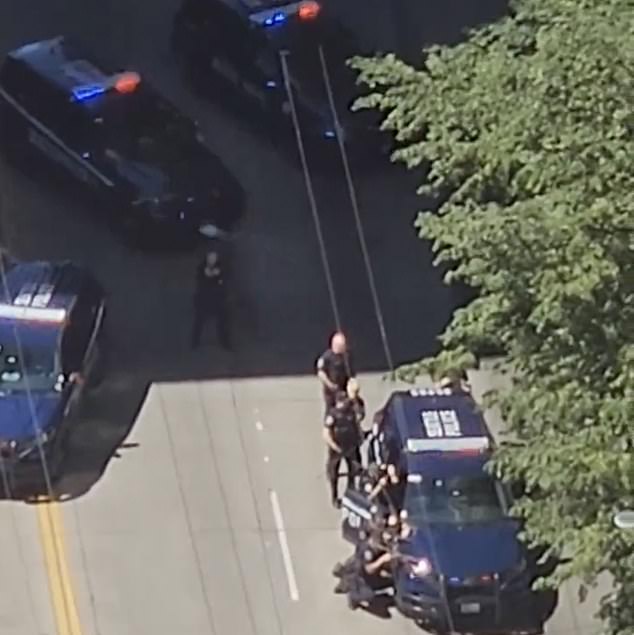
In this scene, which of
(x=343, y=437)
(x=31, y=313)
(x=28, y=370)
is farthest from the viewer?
(x=31, y=313)

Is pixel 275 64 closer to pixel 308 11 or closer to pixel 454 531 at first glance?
pixel 308 11

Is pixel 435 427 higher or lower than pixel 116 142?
lower

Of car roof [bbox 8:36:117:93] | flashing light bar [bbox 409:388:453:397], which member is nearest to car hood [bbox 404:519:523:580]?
flashing light bar [bbox 409:388:453:397]

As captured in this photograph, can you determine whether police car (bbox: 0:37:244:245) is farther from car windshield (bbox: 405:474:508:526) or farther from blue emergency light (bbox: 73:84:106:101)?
car windshield (bbox: 405:474:508:526)

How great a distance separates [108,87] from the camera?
24.4m

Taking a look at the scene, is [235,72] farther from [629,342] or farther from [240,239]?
[629,342]

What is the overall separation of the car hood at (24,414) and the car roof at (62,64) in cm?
623

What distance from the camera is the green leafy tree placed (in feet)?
40.8

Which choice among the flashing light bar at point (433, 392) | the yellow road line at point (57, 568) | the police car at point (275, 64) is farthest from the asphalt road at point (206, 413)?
the flashing light bar at point (433, 392)

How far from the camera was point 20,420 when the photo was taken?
1886 centimetres

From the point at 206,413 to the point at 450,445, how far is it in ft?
12.2

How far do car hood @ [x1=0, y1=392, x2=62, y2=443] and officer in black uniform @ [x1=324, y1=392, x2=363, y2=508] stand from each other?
2.78m

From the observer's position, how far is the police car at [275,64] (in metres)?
25.2

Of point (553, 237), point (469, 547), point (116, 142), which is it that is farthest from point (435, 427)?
point (116, 142)
